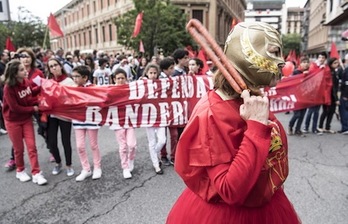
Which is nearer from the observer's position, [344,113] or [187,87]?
[187,87]

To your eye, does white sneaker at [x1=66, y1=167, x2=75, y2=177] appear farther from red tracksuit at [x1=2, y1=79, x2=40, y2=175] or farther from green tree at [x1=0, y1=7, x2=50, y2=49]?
green tree at [x1=0, y1=7, x2=50, y2=49]

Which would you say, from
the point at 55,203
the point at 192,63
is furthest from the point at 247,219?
the point at 192,63

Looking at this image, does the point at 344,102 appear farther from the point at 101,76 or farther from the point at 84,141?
the point at 101,76

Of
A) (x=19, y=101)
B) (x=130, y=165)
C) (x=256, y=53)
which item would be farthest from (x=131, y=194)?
(x=256, y=53)

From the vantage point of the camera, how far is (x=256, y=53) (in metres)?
1.32

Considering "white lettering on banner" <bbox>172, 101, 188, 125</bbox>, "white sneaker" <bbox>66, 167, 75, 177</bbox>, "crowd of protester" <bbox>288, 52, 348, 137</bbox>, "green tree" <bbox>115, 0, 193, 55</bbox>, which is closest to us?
"white sneaker" <bbox>66, 167, 75, 177</bbox>

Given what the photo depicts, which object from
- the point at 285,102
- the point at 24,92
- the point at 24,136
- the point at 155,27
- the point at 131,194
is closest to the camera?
the point at 131,194

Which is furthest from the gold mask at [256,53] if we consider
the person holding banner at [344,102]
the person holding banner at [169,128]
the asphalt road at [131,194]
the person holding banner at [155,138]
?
the person holding banner at [344,102]

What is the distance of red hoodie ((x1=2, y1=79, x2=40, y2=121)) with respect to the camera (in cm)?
439

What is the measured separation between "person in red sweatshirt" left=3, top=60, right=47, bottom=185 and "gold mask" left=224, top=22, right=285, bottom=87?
3874mm

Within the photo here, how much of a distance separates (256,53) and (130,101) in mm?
3950

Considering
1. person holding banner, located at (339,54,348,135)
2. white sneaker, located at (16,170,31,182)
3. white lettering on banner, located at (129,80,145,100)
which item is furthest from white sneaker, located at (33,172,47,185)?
person holding banner, located at (339,54,348,135)

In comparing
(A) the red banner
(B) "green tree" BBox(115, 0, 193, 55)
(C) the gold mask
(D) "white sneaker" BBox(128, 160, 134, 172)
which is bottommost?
(D) "white sneaker" BBox(128, 160, 134, 172)

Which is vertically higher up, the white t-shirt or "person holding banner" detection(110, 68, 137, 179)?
the white t-shirt
